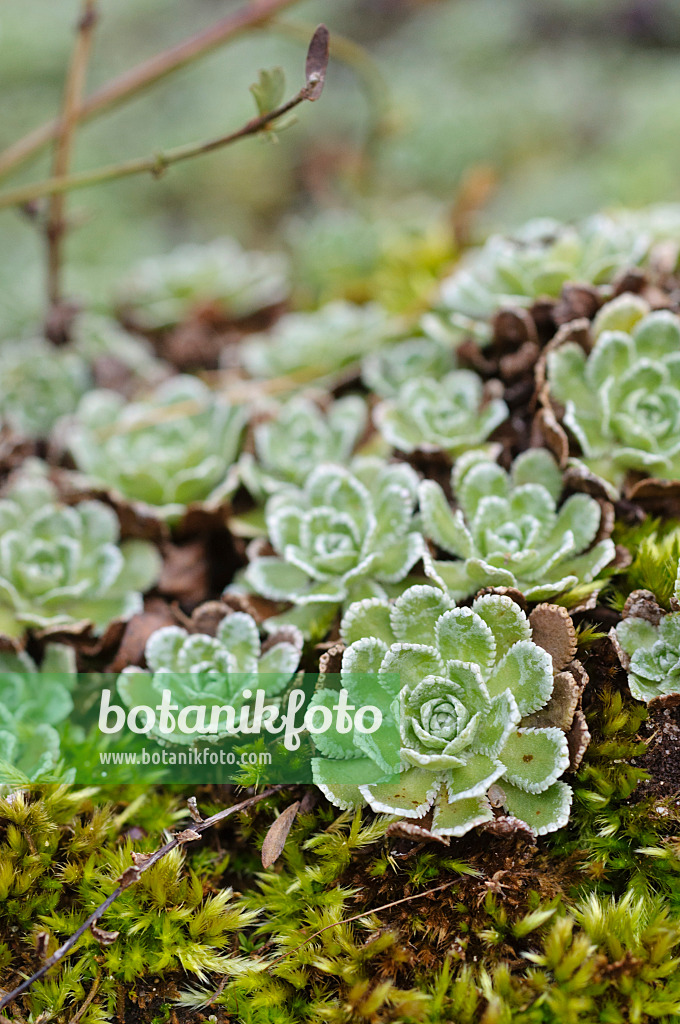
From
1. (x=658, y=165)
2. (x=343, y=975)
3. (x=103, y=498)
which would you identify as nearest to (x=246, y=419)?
(x=103, y=498)

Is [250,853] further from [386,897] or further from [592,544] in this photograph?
[592,544]

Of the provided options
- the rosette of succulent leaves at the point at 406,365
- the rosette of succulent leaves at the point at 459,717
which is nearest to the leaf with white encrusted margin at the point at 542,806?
the rosette of succulent leaves at the point at 459,717

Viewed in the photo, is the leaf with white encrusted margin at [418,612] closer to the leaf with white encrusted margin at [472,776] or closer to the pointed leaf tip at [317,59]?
the leaf with white encrusted margin at [472,776]

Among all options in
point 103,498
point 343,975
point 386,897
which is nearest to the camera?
point 343,975

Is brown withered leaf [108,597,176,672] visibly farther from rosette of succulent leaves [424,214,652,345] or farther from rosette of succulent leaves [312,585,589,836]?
rosette of succulent leaves [424,214,652,345]

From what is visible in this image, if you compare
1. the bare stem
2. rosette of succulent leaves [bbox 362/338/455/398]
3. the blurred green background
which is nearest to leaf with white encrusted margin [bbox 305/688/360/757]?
rosette of succulent leaves [bbox 362/338/455/398]

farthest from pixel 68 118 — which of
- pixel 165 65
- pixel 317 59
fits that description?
pixel 317 59
